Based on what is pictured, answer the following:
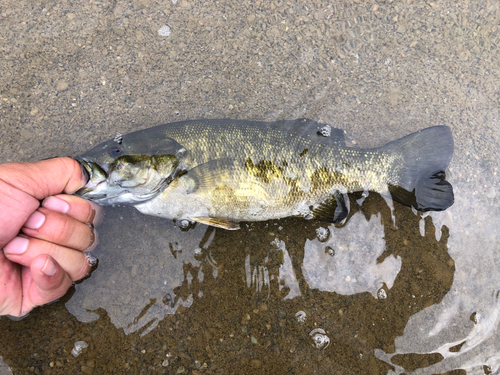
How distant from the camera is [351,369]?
2.85 metres

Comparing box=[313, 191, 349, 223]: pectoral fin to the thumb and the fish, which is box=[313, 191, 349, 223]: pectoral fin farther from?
the thumb

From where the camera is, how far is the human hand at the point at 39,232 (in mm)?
2314

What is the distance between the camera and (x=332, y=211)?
287cm

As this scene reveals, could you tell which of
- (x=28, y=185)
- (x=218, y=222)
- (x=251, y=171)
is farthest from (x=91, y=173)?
(x=251, y=171)

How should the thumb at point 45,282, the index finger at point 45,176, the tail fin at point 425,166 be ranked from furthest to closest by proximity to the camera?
the tail fin at point 425,166 → the index finger at point 45,176 → the thumb at point 45,282

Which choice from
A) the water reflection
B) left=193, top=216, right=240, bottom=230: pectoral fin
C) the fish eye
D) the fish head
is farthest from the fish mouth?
left=193, top=216, right=240, bottom=230: pectoral fin

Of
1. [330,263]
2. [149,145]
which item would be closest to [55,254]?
[149,145]

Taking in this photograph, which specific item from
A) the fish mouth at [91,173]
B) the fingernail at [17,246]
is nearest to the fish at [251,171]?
the fish mouth at [91,173]

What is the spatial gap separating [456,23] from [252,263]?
3.20m

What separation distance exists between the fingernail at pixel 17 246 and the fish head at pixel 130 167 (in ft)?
1.66

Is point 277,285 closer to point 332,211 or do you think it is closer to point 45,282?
point 332,211

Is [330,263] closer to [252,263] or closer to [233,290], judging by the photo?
[252,263]

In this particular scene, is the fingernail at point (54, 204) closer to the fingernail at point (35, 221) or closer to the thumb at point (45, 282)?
the fingernail at point (35, 221)

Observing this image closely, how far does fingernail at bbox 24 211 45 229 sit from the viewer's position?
2.39m
